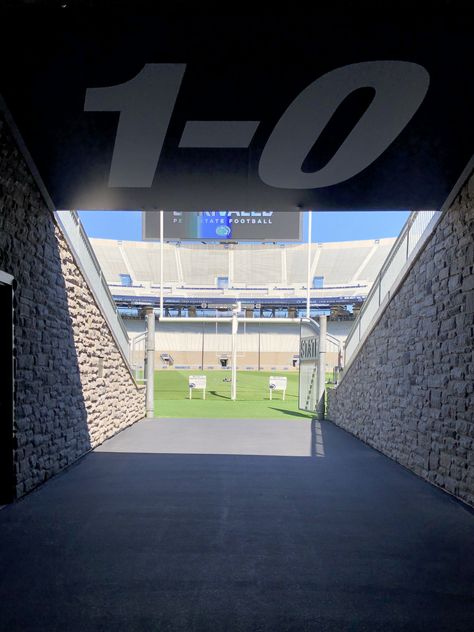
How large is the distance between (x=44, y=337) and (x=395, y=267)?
633cm

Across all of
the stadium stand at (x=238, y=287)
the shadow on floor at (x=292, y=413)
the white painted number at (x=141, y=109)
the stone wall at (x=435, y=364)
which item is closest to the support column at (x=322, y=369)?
the shadow on floor at (x=292, y=413)

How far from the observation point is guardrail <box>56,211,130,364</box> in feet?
26.9

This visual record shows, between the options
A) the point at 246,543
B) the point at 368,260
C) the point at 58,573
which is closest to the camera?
the point at 58,573

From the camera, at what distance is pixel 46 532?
474cm

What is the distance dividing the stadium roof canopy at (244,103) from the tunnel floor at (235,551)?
4.04m

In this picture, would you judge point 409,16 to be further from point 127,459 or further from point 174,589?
point 127,459

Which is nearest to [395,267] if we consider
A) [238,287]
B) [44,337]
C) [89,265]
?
[89,265]

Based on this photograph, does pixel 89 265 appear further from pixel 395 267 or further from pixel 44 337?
pixel 395 267

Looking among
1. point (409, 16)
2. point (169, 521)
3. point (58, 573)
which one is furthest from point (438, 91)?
point (58, 573)

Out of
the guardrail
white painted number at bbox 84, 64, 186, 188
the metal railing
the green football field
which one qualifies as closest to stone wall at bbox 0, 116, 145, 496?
the guardrail

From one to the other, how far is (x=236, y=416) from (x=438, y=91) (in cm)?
1263

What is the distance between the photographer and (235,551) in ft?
14.2

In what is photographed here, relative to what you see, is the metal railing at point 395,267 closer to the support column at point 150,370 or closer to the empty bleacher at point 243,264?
the support column at point 150,370

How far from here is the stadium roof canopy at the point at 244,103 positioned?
3.97 m
